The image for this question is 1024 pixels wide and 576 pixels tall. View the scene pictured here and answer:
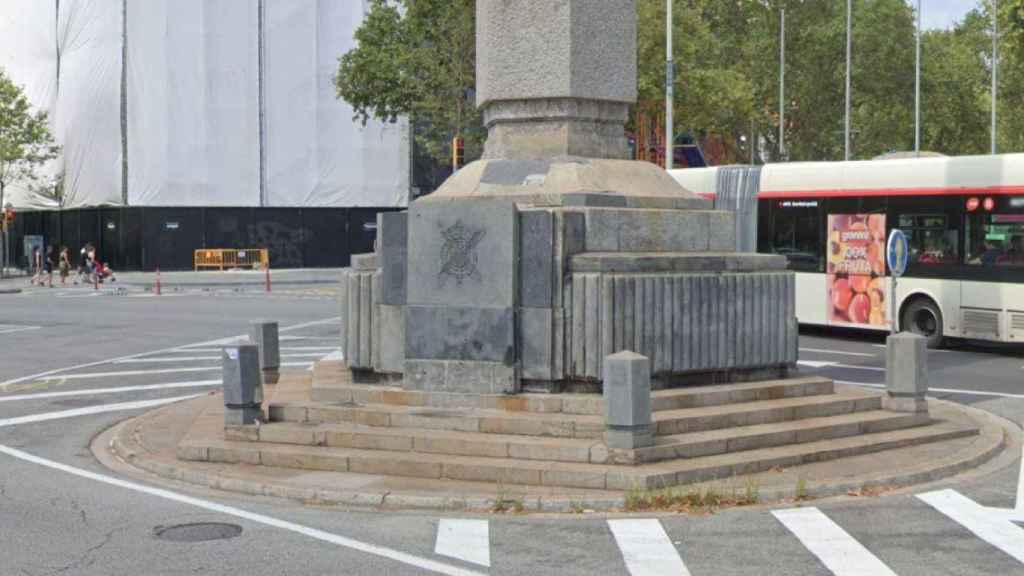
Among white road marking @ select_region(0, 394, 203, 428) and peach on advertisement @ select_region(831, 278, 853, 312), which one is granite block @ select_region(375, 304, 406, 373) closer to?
white road marking @ select_region(0, 394, 203, 428)

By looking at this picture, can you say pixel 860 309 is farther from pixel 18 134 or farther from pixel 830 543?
pixel 18 134

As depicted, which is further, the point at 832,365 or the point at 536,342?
the point at 832,365

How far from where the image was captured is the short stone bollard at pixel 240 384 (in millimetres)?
11609

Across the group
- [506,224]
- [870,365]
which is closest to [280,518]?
[506,224]

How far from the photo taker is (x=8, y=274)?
5456cm

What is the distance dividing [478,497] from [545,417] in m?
1.68

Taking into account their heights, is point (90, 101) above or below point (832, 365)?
above

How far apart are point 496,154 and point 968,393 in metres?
7.80

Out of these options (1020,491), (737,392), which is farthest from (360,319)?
(1020,491)

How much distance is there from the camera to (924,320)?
22.4 m

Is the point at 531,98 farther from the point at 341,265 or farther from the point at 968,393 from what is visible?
the point at 341,265

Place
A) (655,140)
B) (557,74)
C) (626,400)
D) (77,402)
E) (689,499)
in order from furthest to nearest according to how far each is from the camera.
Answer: (655,140) → (77,402) → (557,74) → (626,400) → (689,499)

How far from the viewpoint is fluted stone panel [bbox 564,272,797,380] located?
Answer: 36.9ft

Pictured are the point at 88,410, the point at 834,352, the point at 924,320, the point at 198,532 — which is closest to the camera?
the point at 198,532
